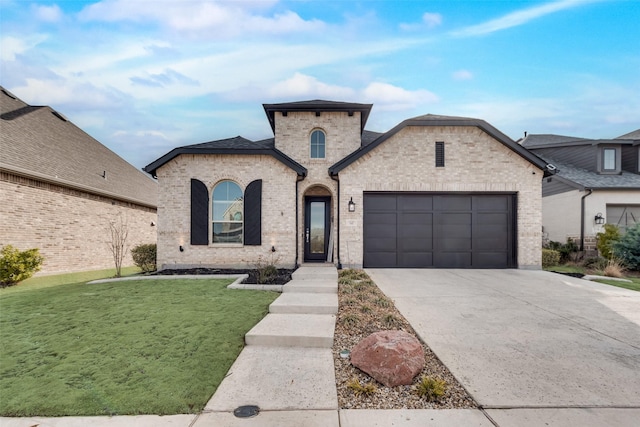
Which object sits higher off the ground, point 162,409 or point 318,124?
point 318,124

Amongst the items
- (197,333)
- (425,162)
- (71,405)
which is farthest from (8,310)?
(425,162)

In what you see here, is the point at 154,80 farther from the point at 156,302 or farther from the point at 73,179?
the point at 156,302

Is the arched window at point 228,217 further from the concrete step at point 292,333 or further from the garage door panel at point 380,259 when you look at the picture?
the concrete step at point 292,333

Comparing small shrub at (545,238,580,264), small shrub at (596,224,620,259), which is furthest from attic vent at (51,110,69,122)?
small shrub at (596,224,620,259)

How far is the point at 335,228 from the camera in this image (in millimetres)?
11508

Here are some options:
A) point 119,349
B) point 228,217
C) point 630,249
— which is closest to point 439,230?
point 630,249

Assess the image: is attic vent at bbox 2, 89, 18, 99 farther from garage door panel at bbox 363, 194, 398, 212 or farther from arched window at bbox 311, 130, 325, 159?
garage door panel at bbox 363, 194, 398, 212

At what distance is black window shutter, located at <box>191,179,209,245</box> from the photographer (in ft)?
35.1

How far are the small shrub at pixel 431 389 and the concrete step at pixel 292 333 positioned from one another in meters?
1.40

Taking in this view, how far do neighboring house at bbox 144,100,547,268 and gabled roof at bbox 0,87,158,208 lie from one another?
3589 millimetres

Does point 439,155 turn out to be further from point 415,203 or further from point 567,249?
point 567,249

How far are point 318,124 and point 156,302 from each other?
27.0 feet

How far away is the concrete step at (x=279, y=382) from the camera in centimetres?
284

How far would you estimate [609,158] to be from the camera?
52.0 ft
